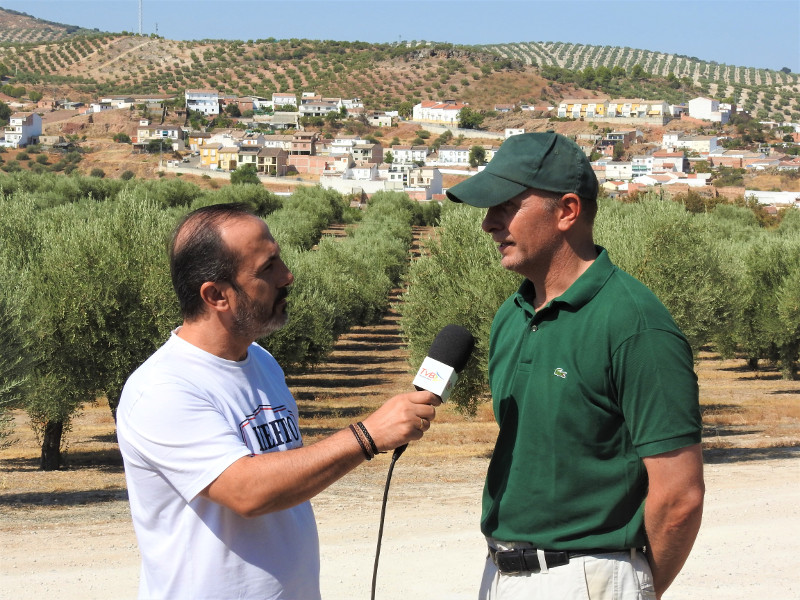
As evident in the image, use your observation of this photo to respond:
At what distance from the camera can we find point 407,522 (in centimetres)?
1200

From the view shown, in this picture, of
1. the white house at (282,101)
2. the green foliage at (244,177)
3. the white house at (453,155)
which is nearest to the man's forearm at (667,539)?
the green foliage at (244,177)

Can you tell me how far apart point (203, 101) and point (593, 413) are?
194354 mm

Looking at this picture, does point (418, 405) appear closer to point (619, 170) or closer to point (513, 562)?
point (513, 562)

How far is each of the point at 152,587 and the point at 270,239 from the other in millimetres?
1139

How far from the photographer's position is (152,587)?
273 cm

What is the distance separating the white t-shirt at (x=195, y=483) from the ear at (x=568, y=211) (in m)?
1.14

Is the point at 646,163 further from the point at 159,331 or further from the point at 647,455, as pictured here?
the point at 647,455

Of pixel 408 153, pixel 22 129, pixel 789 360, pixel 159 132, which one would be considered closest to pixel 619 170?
pixel 408 153

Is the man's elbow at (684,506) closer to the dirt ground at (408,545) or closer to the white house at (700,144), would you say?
the dirt ground at (408,545)

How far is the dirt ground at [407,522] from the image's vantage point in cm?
880

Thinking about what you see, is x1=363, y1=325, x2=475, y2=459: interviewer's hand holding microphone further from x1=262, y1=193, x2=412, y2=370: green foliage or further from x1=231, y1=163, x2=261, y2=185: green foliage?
x1=231, y1=163, x2=261, y2=185: green foliage

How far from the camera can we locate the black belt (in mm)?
2738

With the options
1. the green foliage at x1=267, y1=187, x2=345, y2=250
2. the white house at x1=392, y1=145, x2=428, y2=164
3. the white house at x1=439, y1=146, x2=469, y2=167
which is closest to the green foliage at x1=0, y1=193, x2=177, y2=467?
the green foliage at x1=267, y1=187, x2=345, y2=250

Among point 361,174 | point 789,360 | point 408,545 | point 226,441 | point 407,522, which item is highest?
point 226,441
